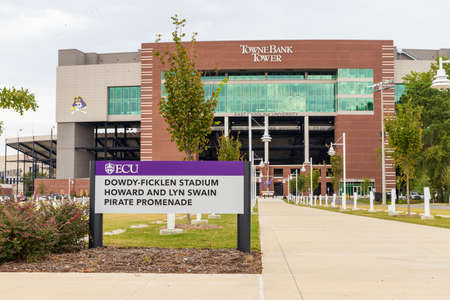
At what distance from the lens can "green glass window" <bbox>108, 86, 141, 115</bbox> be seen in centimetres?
10700

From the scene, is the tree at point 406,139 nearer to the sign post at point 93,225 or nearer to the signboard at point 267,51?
the sign post at point 93,225

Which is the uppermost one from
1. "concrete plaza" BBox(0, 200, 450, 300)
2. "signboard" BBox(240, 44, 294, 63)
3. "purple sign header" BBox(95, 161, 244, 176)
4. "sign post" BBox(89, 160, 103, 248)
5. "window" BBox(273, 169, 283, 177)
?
"signboard" BBox(240, 44, 294, 63)

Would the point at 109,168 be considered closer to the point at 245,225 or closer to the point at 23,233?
the point at 23,233

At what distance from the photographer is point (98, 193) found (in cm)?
1026

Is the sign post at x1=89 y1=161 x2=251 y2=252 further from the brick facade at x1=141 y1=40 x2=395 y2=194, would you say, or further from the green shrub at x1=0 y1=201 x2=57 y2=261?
the brick facade at x1=141 y1=40 x2=395 y2=194

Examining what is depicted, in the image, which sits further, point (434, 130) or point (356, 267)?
point (434, 130)

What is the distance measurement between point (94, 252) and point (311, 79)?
96.1 m

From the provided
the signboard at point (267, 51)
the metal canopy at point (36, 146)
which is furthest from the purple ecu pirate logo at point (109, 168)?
the metal canopy at point (36, 146)

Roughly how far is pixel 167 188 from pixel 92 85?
103 metres

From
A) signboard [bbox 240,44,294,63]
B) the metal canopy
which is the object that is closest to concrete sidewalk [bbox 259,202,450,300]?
signboard [bbox 240,44,294,63]

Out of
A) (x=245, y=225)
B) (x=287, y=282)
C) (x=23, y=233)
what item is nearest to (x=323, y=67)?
(x=245, y=225)

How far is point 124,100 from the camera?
10800 cm

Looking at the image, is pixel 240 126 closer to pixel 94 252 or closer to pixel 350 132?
pixel 350 132

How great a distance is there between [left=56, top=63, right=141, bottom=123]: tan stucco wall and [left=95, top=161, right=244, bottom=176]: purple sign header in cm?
9763
